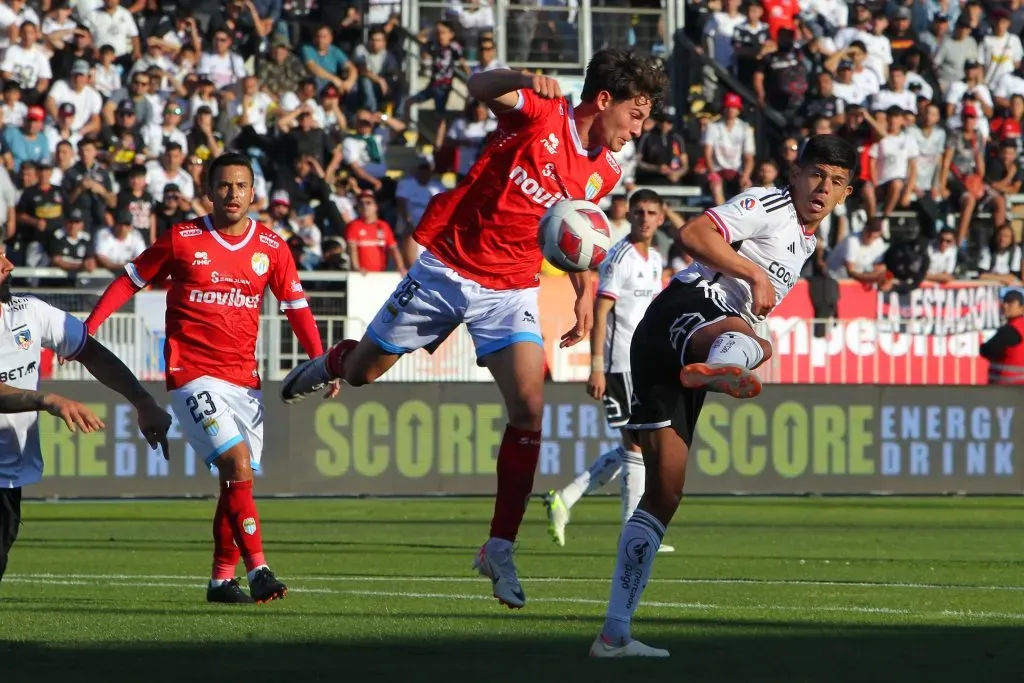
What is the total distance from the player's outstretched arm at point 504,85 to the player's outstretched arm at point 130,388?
1.97 meters

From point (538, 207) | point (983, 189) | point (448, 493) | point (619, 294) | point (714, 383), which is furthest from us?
point (983, 189)

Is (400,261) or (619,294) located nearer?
(619,294)

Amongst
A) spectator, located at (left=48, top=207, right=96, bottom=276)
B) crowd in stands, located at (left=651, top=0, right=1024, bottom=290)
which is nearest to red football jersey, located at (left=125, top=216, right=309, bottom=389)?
spectator, located at (left=48, top=207, right=96, bottom=276)

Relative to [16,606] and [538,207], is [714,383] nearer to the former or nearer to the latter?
[538,207]

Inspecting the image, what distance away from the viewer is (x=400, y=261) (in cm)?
2186

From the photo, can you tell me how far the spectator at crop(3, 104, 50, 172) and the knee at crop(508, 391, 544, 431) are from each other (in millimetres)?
14551

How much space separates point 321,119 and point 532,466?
16.4 meters

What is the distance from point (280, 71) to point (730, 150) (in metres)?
6.39

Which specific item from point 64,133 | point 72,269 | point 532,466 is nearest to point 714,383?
point 532,466

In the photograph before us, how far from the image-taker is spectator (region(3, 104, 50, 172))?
72.8 feet

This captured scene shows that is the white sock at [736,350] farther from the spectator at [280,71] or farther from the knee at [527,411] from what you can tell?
the spectator at [280,71]

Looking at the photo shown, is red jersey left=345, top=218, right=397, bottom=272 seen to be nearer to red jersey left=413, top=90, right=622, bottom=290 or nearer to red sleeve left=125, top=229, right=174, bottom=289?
red sleeve left=125, top=229, right=174, bottom=289

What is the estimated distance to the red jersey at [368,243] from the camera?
867 inches

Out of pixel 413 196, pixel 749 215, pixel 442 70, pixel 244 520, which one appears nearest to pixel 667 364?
pixel 749 215
